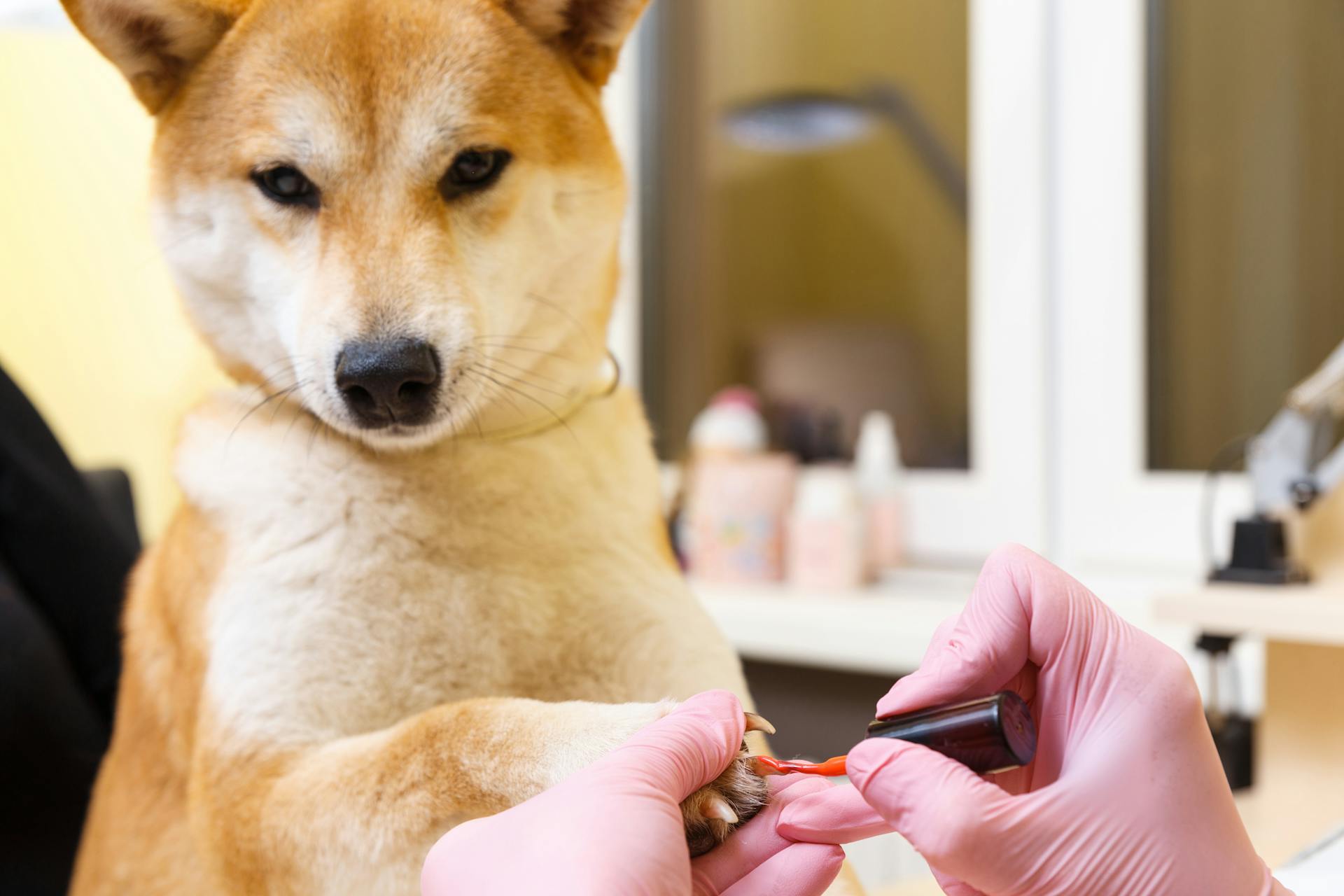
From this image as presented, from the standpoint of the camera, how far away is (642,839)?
471mm

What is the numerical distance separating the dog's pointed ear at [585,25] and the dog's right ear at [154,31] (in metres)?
0.20

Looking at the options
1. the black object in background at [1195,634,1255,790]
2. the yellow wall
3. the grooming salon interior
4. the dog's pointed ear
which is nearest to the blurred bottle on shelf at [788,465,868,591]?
the grooming salon interior

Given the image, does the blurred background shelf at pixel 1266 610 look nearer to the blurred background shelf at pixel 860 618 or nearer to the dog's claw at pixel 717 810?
the blurred background shelf at pixel 860 618

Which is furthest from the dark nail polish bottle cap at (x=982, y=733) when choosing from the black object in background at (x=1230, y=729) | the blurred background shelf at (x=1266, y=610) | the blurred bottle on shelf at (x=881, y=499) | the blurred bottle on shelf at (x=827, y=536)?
the blurred bottle on shelf at (x=881, y=499)

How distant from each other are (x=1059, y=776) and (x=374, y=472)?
0.46 metres

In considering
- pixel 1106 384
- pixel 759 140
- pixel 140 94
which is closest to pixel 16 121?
pixel 140 94

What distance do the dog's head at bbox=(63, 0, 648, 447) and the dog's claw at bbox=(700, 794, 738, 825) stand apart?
0.30 metres

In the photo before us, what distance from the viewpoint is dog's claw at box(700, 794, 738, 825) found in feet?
1.72

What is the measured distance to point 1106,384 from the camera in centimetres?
181

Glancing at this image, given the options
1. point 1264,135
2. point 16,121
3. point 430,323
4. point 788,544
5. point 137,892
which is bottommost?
point 788,544

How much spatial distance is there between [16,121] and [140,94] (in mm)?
1251

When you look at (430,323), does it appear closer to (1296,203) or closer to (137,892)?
(137,892)

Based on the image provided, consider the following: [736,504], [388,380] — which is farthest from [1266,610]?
[736,504]

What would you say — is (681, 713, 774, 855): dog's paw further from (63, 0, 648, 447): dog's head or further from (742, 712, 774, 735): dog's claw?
(63, 0, 648, 447): dog's head
